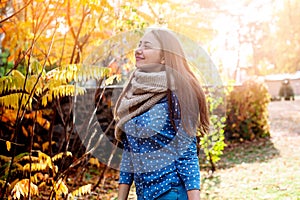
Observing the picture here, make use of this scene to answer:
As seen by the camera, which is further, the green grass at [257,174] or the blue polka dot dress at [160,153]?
the green grass at [257,174]

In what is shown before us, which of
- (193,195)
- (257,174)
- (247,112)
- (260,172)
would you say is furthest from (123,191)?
(247,112)

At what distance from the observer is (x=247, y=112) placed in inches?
392

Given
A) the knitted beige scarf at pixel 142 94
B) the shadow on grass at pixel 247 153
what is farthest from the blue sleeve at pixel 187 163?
the shadow on grass at pixel 247 153

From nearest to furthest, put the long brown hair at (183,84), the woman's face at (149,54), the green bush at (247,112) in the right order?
the long brown hair at (183,84)
the woman's face at (149,54)
the green bush at (247,112)

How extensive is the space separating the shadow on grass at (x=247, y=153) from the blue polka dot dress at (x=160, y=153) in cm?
535

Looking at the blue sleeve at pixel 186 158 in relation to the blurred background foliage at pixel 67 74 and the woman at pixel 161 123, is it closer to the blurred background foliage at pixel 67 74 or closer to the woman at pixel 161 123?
the woman at pixel 161 123

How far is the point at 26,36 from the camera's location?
452cm

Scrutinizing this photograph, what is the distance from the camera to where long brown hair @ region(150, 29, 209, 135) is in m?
1.90

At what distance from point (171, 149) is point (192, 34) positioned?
4.34 meters

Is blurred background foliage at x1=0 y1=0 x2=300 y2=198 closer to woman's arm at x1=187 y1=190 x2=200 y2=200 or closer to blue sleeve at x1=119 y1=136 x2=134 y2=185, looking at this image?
blue sleeve at x1=119 y1=136 x2=134 y2=185

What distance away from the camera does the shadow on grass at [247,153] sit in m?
7.64

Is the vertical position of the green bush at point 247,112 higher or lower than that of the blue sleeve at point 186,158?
lower

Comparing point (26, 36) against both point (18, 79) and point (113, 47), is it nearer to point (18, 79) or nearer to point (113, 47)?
point (113, 47)

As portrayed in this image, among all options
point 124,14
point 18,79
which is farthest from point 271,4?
point 18,79
